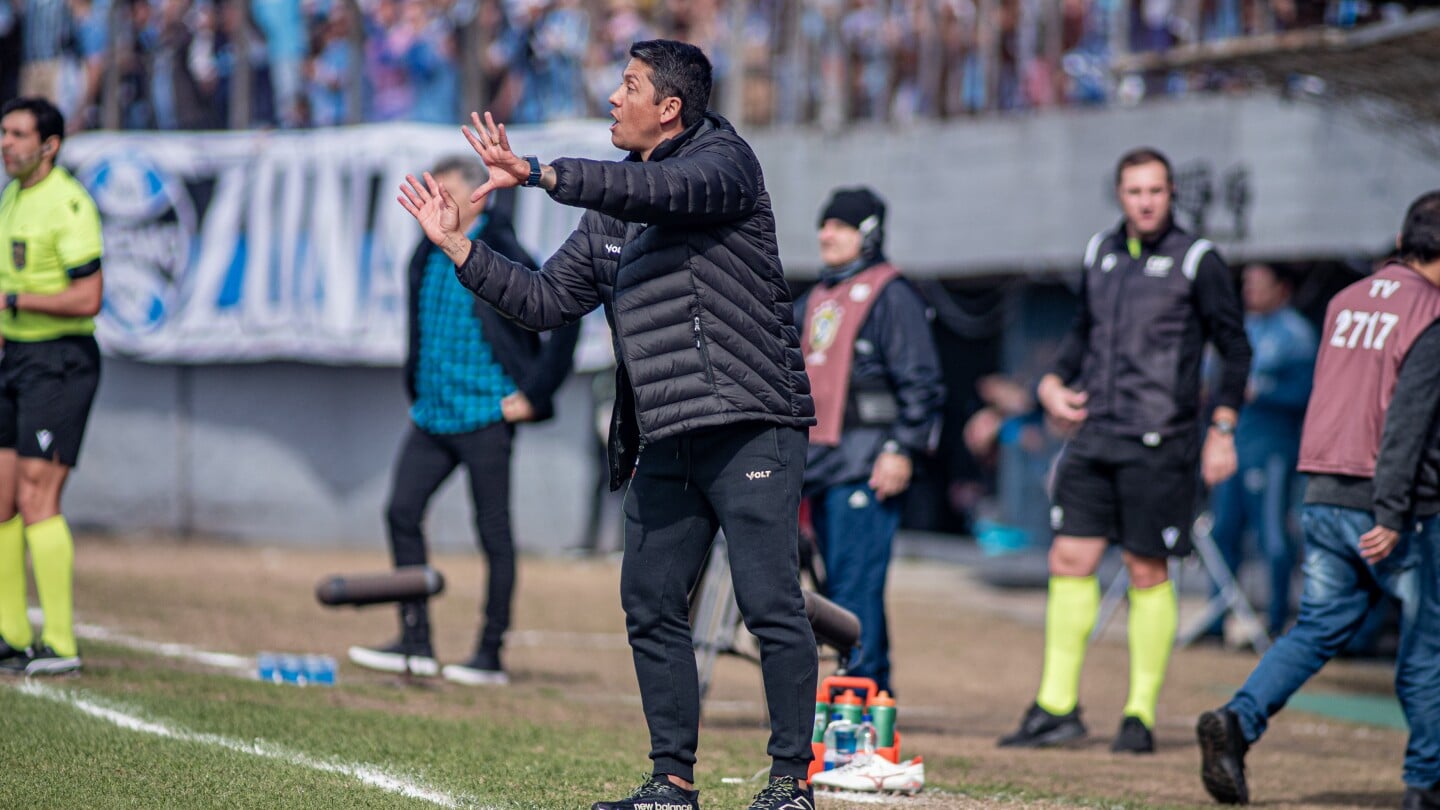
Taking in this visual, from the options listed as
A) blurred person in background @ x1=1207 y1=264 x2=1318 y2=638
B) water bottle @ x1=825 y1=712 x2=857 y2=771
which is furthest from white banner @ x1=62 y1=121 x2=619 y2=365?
water bottle @ x1=825 y1=712 x2=857 y2=771

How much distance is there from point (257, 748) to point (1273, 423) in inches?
308

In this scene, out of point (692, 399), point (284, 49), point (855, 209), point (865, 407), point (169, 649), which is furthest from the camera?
point (284, 49)

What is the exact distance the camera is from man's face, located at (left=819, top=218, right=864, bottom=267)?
7895 millimetres

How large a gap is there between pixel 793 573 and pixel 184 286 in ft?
38.3

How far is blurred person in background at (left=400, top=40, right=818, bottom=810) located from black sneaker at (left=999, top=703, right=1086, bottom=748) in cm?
277

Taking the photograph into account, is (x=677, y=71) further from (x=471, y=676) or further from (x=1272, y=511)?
(x=1272, y=511)

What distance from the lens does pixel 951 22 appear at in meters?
16.3

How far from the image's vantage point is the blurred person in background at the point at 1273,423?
11547 millimetres

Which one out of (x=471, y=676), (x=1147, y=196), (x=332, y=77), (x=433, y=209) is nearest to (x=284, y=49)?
(x=332, y=77)

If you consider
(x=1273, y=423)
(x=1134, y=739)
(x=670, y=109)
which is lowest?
(x=1134, y=739)

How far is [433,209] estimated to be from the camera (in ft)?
16.2

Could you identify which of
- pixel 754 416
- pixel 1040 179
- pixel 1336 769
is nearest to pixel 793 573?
pixel 754 416

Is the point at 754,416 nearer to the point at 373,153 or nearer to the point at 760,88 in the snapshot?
the point at 373,153

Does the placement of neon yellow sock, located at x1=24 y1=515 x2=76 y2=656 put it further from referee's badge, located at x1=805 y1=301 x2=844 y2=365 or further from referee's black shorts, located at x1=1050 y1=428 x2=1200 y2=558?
referee's black shorts, located at x1=1050 y1=428 x2=1200 y2=558
